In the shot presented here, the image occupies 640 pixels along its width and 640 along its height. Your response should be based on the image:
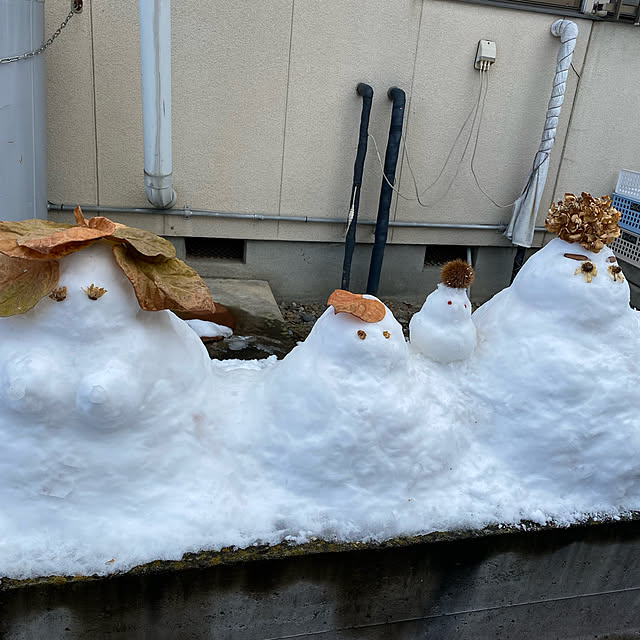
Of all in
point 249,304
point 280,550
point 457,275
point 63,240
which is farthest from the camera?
point 249,304

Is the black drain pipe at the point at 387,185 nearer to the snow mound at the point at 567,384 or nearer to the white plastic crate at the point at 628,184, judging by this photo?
the white plastic crate at the point at 628,184

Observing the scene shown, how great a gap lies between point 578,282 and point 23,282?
201cm

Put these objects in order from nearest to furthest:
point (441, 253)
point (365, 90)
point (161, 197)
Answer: point (161, 197)
point (365, 90)
point (441, 253)

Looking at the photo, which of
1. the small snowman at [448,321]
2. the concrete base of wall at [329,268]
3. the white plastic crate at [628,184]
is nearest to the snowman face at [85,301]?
the small snowman at [448,321]

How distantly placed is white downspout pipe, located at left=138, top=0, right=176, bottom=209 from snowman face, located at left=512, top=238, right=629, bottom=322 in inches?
130

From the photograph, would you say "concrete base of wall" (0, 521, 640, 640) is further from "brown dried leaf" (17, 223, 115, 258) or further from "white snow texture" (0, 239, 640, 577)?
"brown dried leaf" (17, 223, 115, 258)

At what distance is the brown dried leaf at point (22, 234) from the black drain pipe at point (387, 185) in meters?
4.05

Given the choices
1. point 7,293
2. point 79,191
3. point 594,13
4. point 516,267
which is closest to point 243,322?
point 79,191

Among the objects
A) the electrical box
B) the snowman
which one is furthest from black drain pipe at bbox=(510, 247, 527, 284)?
the snowman

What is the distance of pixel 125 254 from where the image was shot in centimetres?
199

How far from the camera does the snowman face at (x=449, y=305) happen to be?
237 cm

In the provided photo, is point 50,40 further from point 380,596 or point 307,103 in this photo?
point 380,596

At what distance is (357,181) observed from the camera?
18.8 feet

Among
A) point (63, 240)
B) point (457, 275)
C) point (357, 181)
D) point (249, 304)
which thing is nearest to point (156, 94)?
point (249, 304)
